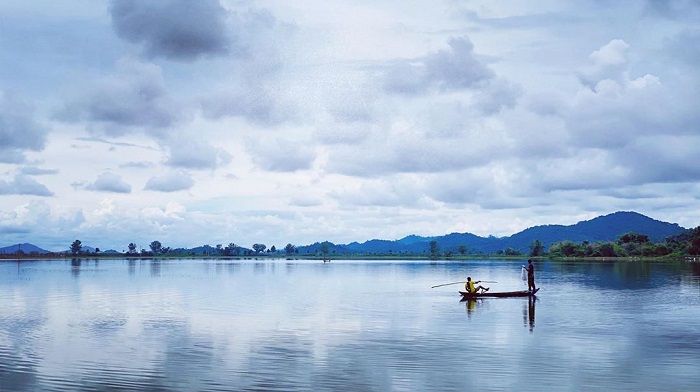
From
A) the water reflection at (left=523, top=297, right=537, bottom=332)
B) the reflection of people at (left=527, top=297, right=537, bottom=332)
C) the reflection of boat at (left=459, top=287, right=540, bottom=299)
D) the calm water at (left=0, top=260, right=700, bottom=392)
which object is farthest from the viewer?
the reflection of boat at (left=459, top=287, right=540, bottom=299)

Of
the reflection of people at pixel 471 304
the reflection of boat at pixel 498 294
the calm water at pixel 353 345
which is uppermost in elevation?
the reflection of boat at pixel 498 294

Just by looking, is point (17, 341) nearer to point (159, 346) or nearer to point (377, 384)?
point (159, 346)

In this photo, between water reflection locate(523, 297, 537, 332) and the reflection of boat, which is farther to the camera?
the reflection of boat

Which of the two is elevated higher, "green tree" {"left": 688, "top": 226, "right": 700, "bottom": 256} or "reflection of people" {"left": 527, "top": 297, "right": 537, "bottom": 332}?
"green tree" {"left": 688, "top": 226, "right": 700, "bottom": 256}

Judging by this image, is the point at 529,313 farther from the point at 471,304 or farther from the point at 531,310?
the point at 471,304

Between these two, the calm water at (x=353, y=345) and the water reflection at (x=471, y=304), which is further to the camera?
the water reflection at (x=471, y=304)

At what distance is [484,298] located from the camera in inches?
1927

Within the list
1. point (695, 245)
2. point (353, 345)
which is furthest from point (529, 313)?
point (695, 245)

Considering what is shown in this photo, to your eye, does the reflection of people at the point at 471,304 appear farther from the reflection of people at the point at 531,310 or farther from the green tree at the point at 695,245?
the green tree at the point at 695,245

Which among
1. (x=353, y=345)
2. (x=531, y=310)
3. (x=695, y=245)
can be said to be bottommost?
(x=353, y=345)

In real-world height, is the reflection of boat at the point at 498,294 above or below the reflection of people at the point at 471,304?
above

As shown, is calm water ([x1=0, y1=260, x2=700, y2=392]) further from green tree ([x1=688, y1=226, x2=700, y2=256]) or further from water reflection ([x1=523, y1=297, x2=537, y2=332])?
green tree ([x1=688, y1=226, x2=700, y2=256])

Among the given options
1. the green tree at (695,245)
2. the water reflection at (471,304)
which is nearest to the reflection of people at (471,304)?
the water reflection at (471,304)

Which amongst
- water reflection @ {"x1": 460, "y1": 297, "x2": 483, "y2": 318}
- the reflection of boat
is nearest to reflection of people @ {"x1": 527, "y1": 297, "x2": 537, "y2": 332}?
the reflection of boat
